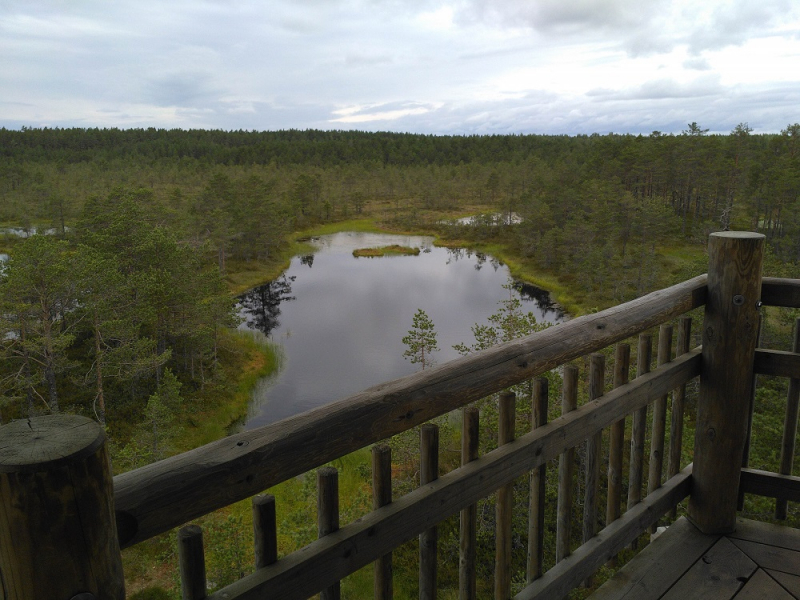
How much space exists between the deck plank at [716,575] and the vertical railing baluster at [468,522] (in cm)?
95

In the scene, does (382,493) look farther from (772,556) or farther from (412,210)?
(412,210)

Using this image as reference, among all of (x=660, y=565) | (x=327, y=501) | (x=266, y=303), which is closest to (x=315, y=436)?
(x=327, y=501)

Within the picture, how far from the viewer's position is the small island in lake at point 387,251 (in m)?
43.1

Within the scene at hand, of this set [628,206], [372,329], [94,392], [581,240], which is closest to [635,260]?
[581,240]

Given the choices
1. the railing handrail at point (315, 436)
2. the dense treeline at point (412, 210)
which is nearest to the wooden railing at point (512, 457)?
the railing handrail at point (315, 436)

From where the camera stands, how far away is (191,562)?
4.08 ft

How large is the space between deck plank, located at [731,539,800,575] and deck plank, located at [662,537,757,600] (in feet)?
0.11

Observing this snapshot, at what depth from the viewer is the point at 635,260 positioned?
30406mm

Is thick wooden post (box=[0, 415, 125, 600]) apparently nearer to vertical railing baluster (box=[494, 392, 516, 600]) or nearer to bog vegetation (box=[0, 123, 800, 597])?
vertical railing baluster (box=[494, 392, 516, 600])

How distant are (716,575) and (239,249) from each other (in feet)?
126

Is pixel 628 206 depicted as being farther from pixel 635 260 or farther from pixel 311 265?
pixel 311 265

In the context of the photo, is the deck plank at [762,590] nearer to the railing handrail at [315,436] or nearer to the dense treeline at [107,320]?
the railing handrail at [315,436]

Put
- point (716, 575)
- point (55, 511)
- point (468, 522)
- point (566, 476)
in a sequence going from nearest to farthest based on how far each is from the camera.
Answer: point (55, 511) < point (468, 522) < point (566, 476) < point (716, 575)

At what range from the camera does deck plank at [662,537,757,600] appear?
2.35 meters
